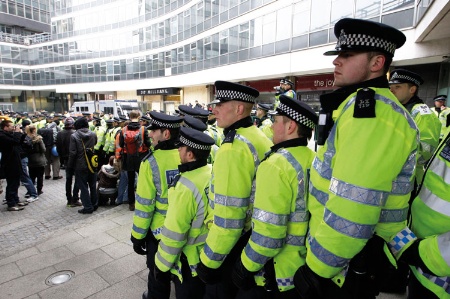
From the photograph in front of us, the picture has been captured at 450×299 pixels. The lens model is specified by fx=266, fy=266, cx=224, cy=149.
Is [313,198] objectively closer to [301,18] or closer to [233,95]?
[233,95]

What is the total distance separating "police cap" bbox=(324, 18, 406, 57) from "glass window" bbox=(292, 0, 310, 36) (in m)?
15.5

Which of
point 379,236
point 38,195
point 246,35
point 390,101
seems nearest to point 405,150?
point 390,101

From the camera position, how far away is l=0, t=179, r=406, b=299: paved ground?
340 centimetres

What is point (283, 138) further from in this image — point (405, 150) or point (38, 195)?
point (38, 195)

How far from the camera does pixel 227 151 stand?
212 centimetres

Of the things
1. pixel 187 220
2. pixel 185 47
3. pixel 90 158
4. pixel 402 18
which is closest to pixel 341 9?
pixel 402 18

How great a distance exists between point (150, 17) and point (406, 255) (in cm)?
3495

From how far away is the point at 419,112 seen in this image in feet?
10.7

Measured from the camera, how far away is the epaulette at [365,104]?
4.29 ft

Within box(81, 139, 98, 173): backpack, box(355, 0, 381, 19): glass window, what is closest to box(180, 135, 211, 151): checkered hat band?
box(81, 139, 98, 173): backpack

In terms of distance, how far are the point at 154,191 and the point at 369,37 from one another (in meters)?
2.31

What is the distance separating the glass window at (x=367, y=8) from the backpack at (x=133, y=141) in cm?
1231

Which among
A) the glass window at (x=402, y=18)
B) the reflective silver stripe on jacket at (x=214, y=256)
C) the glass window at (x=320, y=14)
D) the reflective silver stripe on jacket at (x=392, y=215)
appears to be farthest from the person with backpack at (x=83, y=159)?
the glass window at (x=320, y=14)

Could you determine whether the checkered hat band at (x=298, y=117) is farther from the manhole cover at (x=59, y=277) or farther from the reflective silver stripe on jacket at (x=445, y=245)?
the manhole cover at (x=59, y=277)
